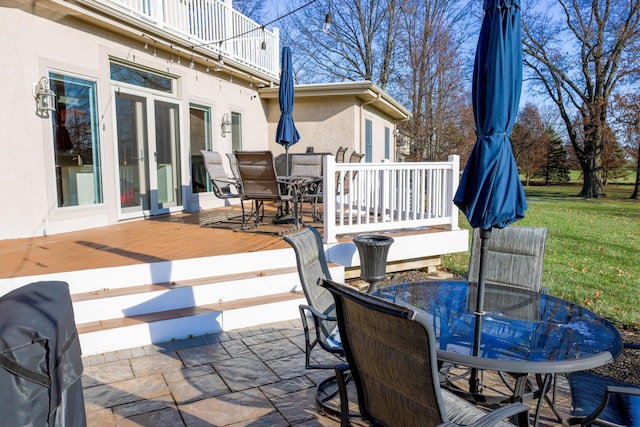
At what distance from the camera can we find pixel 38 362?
1581mm

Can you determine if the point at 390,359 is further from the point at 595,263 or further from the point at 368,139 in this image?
the point at 368,139

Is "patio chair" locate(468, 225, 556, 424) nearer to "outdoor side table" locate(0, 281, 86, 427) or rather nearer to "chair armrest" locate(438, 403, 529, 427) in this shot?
"chair armrest" locate(438, 403, 529, 427)

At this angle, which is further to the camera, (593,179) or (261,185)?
(593,179)

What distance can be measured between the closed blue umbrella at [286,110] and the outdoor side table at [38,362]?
5251 millimetres

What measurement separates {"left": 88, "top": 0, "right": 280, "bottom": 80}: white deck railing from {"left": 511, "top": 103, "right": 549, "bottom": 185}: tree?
86.4 ft

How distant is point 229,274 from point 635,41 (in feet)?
74.5

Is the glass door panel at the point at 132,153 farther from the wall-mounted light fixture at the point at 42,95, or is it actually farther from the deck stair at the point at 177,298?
the deck stair at the point at 177,298

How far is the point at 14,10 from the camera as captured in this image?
17.5 ft

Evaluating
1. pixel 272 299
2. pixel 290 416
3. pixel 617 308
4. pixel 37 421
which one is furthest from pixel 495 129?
pixel 617 308

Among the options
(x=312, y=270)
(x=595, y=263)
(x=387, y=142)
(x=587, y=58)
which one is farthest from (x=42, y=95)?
(x=587, y=58)

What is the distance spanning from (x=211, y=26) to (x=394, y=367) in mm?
8612

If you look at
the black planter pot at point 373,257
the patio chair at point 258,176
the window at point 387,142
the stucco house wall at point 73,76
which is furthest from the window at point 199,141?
the window at point 387,142

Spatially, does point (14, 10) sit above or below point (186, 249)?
above

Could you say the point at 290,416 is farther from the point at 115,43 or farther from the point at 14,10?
the point at 115,43
